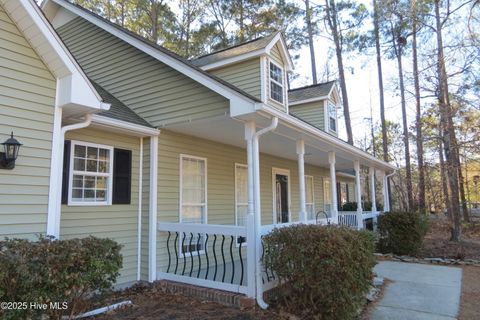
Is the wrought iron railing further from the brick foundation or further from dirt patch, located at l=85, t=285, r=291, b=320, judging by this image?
dirt patch, located at l=85, t=285, r=291, b=320

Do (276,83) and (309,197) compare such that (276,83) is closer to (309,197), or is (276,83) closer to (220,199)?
(220,199)

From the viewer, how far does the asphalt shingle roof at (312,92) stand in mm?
12602

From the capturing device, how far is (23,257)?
342cm

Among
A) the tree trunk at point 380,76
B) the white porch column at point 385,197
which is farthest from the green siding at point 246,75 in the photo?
the tree trunk at point 380,76

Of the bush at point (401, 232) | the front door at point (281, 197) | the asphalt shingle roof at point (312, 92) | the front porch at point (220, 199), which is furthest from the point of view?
the asphalt shingle roof at point (312, 92)

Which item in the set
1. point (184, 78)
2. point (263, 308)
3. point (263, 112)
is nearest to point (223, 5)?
point (184, 78)

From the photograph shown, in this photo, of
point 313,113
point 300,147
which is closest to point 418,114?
point 313,113

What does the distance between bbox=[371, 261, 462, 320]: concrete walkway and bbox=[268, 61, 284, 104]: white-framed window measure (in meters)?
4.57

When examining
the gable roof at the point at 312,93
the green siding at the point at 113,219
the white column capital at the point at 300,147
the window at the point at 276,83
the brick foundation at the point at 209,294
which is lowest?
the brick foundation at the point at 209,294

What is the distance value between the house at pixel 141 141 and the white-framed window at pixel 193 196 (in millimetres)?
28

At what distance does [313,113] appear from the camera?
1260cm

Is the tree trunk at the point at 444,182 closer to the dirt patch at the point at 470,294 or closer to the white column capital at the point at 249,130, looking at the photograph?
the dirt patch at the point at 470,294

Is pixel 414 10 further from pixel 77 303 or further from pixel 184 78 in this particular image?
pixel 77 303

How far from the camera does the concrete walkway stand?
4.99 metres
